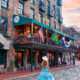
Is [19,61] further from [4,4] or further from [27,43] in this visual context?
[4,4]

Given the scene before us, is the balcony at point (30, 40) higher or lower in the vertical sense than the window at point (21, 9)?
lower

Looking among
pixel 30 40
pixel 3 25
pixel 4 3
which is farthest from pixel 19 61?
pixel 4 3

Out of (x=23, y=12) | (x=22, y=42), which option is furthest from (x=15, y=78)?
(x=23, y=12)

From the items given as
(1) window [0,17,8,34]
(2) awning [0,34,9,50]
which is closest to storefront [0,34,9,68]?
(2) awning [0,34,9,50]

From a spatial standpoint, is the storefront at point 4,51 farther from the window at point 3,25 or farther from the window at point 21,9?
the window at point 21,9

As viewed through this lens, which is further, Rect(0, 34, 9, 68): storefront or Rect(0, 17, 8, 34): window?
Rect(0, 17, 8, 34): window

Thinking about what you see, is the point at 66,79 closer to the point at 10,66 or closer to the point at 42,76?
the point at 42,76

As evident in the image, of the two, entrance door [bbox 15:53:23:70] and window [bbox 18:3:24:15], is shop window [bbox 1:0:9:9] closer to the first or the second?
window [bbox 18:3:24:15]

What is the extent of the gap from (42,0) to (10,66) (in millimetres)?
14445

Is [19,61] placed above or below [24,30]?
below

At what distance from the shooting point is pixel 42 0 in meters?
27.5

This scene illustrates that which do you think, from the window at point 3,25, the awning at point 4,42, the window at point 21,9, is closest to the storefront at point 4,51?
the awning at point 4,42

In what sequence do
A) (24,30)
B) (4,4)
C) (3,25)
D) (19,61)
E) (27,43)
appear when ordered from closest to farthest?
(27,43)
(3,25)
(4,4)
(19,61)
(24,30)

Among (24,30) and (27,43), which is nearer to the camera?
(27,43)
